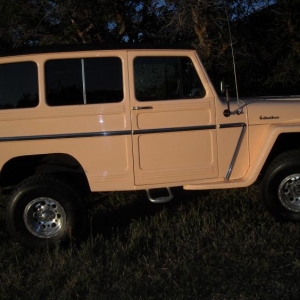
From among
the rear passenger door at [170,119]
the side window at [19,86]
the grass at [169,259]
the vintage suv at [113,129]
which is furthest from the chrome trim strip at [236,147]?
the side window at [19,86]

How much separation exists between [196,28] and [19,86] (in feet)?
17.2

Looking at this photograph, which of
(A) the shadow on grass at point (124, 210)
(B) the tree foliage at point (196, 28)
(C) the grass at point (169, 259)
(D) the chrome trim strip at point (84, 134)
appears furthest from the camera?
(B) the tree foliage at point (196, 28)

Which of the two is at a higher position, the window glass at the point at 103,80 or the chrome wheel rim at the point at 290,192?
the window glass at the point at 103,80

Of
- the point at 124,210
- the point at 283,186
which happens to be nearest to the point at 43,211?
the point at 124,210

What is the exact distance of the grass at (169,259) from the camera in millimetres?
4293

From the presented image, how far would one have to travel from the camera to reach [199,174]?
5594 mm

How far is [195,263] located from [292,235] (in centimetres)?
127

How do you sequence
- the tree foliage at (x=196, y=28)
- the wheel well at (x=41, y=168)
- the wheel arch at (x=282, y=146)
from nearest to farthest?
the wheel well at (x=41, y=168) → the wheel arch at (x=282, y=146) → the tree foliage at (x=196, y=28)

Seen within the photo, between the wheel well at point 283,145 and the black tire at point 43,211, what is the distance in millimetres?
2255

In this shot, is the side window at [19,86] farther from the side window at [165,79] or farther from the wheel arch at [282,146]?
the wheel arch at [282,146]

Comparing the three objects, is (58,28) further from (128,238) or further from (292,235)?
(292,235)

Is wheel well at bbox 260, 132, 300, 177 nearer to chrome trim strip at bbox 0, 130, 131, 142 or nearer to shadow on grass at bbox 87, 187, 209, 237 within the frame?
shadow on grass at bbox 87, 187, 209, 237

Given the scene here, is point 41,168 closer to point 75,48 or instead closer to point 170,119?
point 75,48

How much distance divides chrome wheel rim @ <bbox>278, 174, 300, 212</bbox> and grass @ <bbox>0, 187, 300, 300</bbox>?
230 mm
